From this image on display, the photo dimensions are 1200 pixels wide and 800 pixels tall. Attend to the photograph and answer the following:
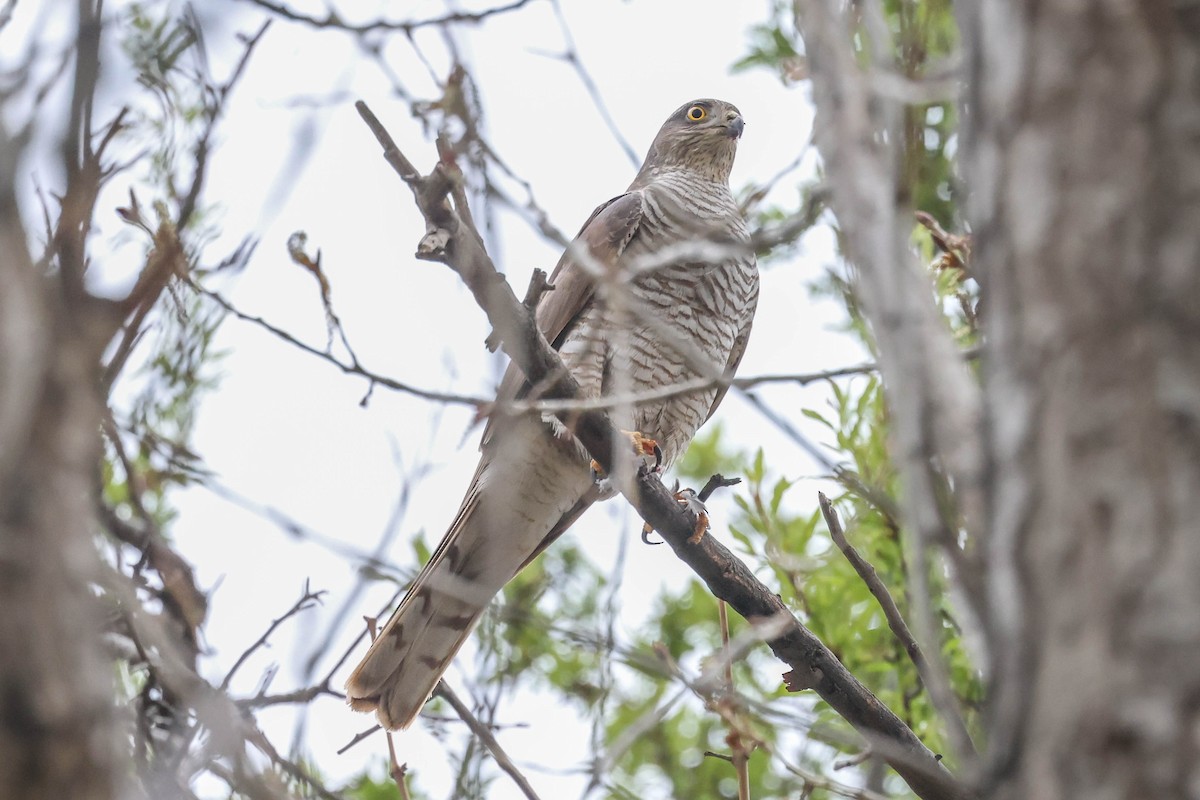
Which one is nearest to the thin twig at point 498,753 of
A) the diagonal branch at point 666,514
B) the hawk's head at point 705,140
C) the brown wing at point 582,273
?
the diagonal branch at point 666,514

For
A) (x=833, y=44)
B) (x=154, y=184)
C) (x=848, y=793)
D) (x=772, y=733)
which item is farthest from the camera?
(x=772, y=733)

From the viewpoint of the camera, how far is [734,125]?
581 centimetres

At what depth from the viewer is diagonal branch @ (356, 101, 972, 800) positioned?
2307mm

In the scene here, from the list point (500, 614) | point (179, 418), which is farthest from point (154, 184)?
point (500, 614)

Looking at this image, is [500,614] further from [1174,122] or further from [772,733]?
[772,733]

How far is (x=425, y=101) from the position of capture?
2.25 metres

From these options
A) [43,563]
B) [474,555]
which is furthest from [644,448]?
[43,563]

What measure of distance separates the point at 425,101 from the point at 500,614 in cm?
102

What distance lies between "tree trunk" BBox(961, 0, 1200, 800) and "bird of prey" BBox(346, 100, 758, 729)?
8.98 feet

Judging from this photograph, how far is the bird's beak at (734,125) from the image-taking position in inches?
229

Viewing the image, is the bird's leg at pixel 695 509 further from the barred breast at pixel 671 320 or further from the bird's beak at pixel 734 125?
the bird's beak at pixel 734 125

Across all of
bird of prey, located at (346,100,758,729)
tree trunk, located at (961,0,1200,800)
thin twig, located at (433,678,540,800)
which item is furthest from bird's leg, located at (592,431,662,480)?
tree trunk, located at (961,0,1200,800)

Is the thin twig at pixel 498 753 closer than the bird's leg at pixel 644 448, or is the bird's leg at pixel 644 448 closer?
the thin twig at pixel 498 753

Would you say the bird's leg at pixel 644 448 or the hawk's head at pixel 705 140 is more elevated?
the hawk's head at pixel 705 140
